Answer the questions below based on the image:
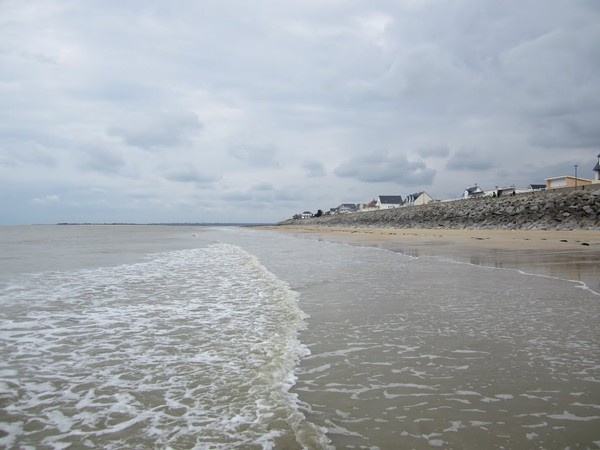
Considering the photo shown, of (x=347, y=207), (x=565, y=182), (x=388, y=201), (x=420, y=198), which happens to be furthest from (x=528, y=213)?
(x=347, y=207)

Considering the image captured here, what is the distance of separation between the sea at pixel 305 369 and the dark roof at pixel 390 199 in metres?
125

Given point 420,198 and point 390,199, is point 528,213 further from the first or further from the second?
point 390,199

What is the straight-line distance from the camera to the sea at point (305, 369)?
3.29 m

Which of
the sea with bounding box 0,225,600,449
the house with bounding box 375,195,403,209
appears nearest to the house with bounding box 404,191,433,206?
the house with bounding box 375,195,403,209

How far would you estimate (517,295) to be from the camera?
8711 millimetres

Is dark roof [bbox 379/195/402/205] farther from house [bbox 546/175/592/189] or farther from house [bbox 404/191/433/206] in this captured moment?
house [bbox 546/175/592/189]

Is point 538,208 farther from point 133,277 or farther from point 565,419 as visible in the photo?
point 565,419

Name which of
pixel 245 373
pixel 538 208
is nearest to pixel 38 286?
pixel 245 373

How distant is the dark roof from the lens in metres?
132

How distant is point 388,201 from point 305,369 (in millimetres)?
131454

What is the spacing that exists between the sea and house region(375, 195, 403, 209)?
12421 centimetres

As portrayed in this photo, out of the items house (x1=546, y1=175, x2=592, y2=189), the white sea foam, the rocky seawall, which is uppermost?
house (x1=546, y1=175, x2=592, y2=189)

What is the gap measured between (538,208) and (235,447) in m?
41.2

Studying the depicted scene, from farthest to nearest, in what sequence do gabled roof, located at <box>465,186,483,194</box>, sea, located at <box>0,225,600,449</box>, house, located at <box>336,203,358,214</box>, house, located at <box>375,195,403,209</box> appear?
1. house, located at <box>336,203,358,214</box>
2. house, located at <box>375,195,403,209</box>
3. gabled roof, located at <box>465,186,483,194</box>
4. sea, located at <box>0,225,600,449</box>
